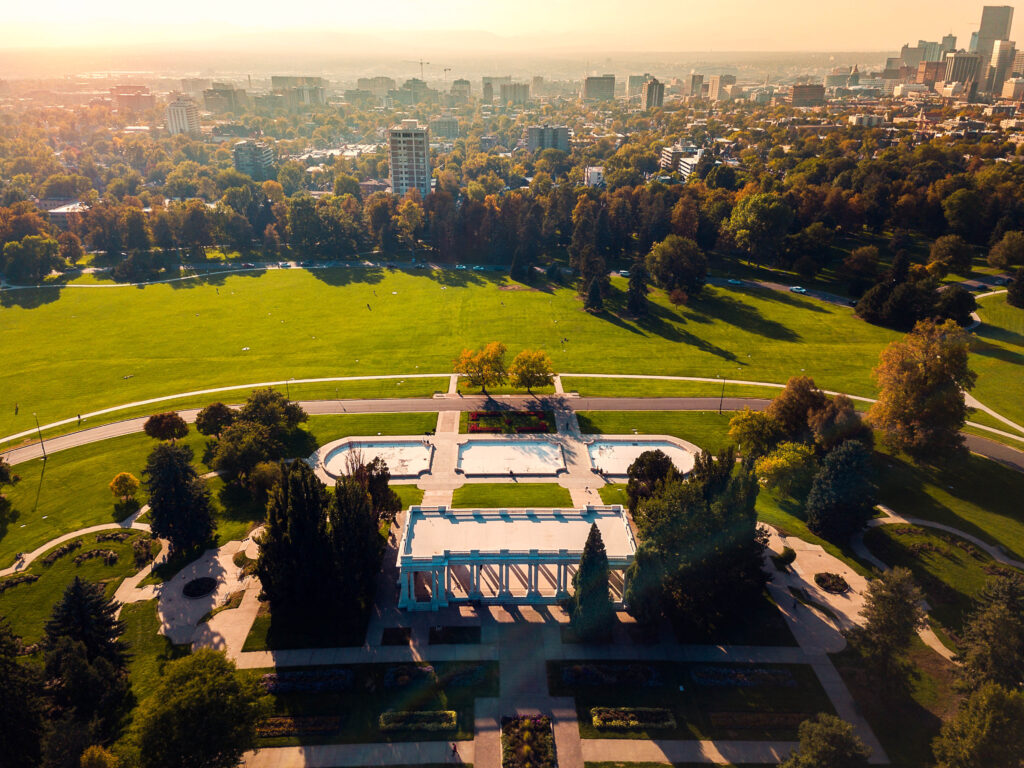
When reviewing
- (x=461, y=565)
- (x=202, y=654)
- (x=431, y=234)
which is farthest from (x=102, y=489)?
(x=431, y=234)

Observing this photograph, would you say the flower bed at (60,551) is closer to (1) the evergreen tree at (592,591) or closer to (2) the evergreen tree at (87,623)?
(2) the evergreen tree at (87,623)

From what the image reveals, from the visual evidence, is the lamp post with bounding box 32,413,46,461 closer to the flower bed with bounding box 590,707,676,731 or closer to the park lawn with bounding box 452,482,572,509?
the park lawn with bounding box 452,482,572,509

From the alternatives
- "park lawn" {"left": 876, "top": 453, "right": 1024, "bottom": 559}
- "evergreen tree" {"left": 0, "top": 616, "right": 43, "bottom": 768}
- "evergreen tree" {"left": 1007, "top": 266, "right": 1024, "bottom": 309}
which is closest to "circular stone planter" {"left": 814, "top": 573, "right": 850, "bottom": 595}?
"park lawn" {"left": 876, "top": 453, "right": 1024, "bottom": 559}

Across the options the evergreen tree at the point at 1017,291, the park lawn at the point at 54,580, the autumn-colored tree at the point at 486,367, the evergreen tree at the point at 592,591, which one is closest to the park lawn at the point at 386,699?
the evergreen tree at the point at 592,591

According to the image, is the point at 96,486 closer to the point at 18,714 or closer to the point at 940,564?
the point at 18,714

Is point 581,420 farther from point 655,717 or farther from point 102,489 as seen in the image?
point 102,489
